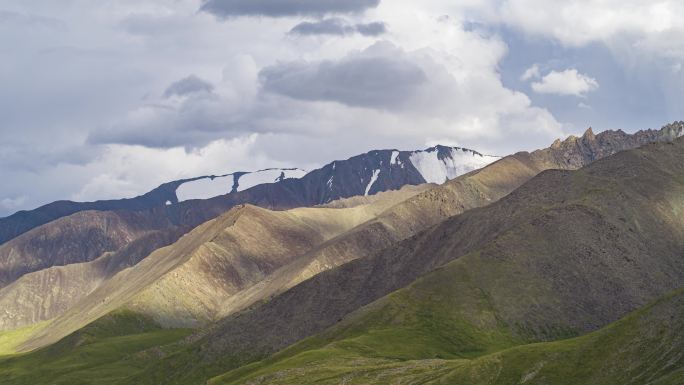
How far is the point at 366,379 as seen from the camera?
199500 mm

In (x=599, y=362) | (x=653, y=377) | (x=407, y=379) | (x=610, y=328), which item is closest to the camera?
(x=653, y=377)

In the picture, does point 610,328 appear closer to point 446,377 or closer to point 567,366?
point 567,366

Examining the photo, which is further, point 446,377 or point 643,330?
point 446,377

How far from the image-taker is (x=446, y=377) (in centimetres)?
18150

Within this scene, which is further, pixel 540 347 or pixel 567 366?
pixel 540 347

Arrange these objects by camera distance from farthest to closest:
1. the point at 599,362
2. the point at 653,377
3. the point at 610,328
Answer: the point at 610,328 < the point at 599,362 < the point at 653,377

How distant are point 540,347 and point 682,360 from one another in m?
36.2

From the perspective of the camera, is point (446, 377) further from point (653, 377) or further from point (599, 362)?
point (653, 377)

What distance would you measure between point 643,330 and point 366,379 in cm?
6193

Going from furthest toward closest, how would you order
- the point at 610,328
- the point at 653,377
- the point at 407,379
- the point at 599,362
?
the point at 407,379, the point at 610,328, the point at 599,362, the point at 653,377

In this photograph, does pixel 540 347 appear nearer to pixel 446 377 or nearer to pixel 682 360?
pixel 446 377

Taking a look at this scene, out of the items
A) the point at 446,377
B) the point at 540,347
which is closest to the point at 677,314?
the point at 540,347

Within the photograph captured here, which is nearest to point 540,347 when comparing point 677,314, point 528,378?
point 528,378

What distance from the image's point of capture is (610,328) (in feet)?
579
